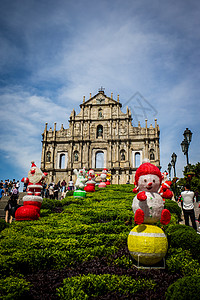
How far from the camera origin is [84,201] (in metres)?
12.9

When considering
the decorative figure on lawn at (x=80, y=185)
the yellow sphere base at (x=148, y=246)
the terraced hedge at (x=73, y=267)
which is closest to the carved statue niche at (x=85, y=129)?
the decorative figure on lawn at (x=80, y=185)

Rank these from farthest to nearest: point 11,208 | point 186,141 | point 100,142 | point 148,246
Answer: point 100,142, point 186,141, point 11,208, point 148,246

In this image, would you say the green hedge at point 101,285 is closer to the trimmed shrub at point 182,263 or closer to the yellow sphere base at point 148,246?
the yellow sphere base at point 148,246

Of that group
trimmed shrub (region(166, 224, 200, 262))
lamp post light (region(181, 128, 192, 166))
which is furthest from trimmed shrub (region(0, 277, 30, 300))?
lamp post light (region(181, 128, 192, 166))

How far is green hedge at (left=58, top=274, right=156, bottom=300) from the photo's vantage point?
3.70 m

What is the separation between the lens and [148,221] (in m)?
4.88

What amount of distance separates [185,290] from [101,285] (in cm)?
135

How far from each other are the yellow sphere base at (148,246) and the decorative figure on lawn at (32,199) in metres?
4.48

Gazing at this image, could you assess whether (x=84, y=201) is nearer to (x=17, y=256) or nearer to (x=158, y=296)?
(x=17, y=256)

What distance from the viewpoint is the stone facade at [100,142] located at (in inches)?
1296

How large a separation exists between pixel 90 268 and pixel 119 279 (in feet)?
2.47

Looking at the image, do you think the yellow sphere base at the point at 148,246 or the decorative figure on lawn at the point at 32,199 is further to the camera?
the decorative figure on lawn at the point at 32,199

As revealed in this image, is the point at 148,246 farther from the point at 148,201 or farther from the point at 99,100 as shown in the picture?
the point at 99,100

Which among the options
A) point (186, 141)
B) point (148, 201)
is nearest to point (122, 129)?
point (186, 141)
